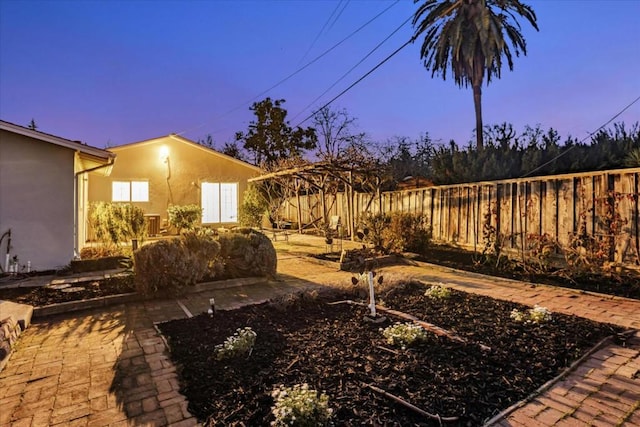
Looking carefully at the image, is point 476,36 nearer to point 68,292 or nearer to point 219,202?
point 219,202

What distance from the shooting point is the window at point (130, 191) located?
12.6 m

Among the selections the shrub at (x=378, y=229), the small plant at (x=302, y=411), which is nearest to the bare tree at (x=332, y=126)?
the shrub at (x=378, y=229)

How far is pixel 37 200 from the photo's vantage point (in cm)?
673

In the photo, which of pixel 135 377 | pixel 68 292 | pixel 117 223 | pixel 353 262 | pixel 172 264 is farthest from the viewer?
pixel 117 223

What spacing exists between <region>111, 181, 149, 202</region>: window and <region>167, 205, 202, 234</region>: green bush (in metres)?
1.26

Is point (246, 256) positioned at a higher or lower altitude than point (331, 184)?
lower

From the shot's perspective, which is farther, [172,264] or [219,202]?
[219,202]

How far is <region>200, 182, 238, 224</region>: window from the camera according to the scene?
46.9 ft

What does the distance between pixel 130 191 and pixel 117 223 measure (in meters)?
5.01

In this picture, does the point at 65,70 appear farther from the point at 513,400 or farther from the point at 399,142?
the point at 513,400

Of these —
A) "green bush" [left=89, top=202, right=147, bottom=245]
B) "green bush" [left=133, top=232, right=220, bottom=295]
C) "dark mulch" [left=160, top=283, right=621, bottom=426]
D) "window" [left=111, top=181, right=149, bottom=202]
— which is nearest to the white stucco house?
"green bush" [left=89, top=202, right=147, bottom=245]

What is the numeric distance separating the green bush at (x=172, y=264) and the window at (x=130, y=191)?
8656 millimetres

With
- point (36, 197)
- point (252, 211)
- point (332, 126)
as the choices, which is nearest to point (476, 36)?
point (332, 126)

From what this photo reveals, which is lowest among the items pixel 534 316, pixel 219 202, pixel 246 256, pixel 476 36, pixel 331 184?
pixel 534 316
